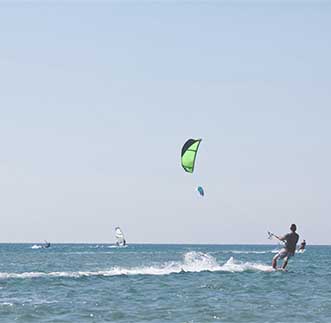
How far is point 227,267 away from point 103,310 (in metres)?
16.4

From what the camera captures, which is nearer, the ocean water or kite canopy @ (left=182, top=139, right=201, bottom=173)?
the ocean water

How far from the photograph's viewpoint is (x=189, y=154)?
33.3m

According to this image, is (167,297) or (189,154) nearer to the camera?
(167,297)

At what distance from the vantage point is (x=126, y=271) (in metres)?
35.9

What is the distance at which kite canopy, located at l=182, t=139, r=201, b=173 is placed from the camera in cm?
3284

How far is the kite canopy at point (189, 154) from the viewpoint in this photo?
32.8 metres

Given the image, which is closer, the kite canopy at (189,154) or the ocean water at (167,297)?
the ocean water at (167,297)

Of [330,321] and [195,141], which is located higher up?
[195,141]

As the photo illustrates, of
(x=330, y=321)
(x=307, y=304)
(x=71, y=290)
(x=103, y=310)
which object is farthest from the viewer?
(x=71, y=290)

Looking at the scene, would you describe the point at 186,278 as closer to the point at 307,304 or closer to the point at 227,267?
the point at 227,267

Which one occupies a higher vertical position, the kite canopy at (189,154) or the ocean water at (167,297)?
the kite canopy at (189,154)

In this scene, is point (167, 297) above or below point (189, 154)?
below

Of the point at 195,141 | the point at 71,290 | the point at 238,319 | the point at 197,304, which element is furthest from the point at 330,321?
the point at 195,141

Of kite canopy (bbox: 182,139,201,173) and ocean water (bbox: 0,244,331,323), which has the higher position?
kite canopy (bbox: 182,139,201,173)
